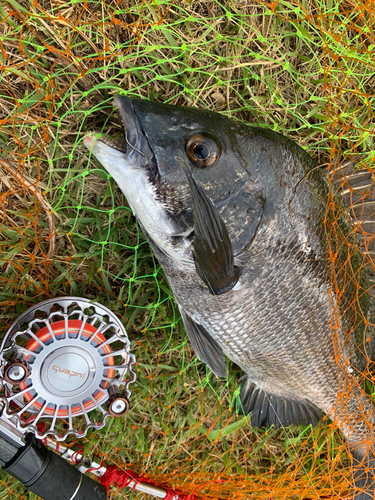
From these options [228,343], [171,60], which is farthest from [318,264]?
[171,60]

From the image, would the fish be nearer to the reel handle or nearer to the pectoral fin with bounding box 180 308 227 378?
the pectoral fin with bounding box 180 308 227 378

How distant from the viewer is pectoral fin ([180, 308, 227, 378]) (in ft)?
6.22

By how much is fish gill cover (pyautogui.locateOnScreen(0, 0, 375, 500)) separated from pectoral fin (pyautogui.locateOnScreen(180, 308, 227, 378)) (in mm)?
Answer: 189

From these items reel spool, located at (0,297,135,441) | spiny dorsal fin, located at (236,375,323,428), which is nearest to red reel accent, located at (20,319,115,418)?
reel spool, located at (0,297,135,441)

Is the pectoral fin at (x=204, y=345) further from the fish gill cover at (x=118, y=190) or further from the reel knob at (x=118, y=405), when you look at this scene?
the reel knob at (x=118, y=405)

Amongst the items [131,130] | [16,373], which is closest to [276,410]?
[16,373]

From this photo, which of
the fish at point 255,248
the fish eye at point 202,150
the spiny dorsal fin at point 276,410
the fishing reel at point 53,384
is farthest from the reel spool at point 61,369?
the fish eye at point 202,150

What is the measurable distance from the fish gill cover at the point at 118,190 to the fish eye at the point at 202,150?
60cm

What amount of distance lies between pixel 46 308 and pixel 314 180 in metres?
1.41

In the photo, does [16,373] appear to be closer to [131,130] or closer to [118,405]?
[118,405]

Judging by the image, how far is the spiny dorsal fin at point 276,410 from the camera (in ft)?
6.93

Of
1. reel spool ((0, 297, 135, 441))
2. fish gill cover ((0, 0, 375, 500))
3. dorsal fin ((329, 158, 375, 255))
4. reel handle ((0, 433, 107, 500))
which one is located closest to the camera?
reel handle ((0, 433, 107, 500))

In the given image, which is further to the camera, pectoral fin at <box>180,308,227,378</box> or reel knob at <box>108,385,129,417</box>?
pectoral fin at <box>180,308,227,378</box>

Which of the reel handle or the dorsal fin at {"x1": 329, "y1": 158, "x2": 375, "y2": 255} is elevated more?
the dorsal fin at {"x1": 329, "y1": 158, "x2": 375, "y2": 255}
